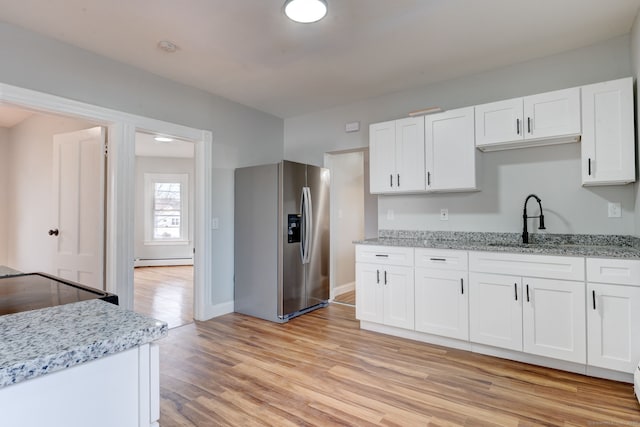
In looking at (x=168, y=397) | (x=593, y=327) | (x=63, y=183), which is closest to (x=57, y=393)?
(x=168, y=397)

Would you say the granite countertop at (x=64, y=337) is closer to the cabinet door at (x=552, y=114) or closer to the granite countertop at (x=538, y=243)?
the granite countertop at (x=538, y=243)

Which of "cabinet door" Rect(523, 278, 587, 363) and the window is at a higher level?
the window

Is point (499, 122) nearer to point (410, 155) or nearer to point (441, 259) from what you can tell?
point (410, 155)

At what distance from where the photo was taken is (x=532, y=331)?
8.10 ft

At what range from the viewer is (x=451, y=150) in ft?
10.0

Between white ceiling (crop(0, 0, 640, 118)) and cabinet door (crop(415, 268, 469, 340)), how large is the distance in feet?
6.26

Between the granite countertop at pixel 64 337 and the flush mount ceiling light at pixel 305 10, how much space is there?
1.99 meters

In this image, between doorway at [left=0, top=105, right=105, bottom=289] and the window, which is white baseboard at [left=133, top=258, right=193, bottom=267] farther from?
doorway at [left=0, top=105, right=105, bottom=289]

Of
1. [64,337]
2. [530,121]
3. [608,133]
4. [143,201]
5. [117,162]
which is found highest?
[530,121]

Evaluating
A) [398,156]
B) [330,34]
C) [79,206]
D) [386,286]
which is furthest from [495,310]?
[79,206]

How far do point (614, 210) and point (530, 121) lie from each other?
97cm

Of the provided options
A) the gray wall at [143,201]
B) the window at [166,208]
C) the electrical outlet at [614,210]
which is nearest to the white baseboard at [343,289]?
the electrical outlet at [614,210]

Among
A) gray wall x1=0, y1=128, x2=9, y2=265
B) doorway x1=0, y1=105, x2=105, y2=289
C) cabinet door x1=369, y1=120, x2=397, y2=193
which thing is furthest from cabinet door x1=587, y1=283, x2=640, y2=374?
gray wall x1=0, y1=128, x2=9, y2=265

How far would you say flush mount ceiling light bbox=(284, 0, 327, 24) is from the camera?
206cm
